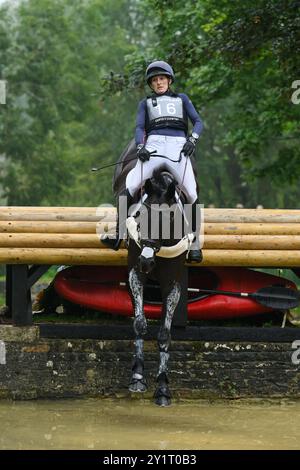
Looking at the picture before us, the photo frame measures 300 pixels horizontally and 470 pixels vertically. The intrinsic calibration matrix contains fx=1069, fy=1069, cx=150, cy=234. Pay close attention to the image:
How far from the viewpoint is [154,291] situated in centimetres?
1075

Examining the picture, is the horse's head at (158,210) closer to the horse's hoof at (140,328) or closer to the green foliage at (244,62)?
the horse's hoof at (140,328)

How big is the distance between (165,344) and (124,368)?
80 centimetres

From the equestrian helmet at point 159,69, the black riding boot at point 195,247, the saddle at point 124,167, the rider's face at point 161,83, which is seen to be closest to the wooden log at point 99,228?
the saddle at point 124,167

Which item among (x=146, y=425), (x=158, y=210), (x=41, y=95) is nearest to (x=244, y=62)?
(x=158, y=210)

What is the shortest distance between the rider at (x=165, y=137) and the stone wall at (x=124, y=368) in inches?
42.3

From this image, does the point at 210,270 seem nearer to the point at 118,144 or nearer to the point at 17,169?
the point at 17,169

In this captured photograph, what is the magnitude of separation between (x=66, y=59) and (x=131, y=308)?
34481mm

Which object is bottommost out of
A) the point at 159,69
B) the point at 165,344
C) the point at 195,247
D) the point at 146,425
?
the point at 146,425

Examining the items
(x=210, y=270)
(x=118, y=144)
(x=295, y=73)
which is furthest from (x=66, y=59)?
(x=210, y=270)

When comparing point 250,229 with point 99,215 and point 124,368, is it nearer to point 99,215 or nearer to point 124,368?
point 99,215

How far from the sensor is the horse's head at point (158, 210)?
9070 mm

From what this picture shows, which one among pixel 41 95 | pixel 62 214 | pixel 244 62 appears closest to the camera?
pixel 62 214

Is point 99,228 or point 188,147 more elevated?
point 188,147

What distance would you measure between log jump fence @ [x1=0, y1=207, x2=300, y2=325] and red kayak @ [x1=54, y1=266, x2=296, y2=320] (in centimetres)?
43
